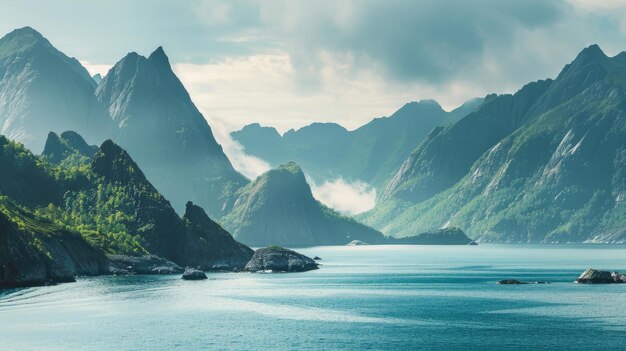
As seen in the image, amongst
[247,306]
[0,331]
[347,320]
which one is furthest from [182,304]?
[0,331]

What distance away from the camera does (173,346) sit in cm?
13212

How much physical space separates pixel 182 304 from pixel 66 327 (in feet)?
140

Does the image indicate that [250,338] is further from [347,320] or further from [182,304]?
[182,304]

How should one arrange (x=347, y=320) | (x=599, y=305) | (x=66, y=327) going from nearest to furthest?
(x=66, y=327) < (x=347, y=320) < (x=599, y=305)

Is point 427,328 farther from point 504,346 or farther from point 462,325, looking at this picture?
point 504,346

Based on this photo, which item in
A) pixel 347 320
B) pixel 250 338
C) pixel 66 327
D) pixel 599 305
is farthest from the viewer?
pixel 599 305

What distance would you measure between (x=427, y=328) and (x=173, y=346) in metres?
45.1

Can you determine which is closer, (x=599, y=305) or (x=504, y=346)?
(x=504, y=346)

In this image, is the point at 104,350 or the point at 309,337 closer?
the point at 104,350

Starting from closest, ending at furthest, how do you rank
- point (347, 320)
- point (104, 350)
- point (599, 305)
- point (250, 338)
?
point (104, 350), point (250, 338), point (347, 320), point (599, 305)

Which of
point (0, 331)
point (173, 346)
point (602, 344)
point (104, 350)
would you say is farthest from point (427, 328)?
point (0, 331)

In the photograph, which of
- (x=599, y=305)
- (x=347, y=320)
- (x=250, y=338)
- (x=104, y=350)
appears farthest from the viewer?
(x=599, y=305)

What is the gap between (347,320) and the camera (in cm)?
16500

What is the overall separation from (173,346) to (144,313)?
41.7 meters
